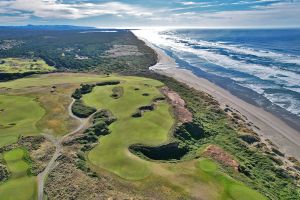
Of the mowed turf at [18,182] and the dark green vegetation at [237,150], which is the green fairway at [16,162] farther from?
the dark green vegetation at [237,150]

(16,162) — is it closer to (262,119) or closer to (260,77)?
(262,119)

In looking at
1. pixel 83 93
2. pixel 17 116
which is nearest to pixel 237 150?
pixel 83 93

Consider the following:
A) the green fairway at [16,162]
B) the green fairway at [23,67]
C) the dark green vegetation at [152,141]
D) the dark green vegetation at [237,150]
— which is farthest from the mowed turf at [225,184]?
the green fairway at [23,67]

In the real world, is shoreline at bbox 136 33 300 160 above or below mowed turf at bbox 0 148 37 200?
below

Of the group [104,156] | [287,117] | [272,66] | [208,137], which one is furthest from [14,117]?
[272,66]

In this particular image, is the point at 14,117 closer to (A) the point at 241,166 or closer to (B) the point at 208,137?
(B) the point at 208,137

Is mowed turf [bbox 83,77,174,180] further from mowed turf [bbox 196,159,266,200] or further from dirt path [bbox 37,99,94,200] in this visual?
mowed turf [bbox 196,159,266,200]

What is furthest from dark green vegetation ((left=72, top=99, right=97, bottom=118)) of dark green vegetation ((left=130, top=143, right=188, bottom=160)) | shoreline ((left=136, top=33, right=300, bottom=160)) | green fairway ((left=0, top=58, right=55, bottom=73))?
green fairway ((left=0, top=58, right=55, bottom=73))
